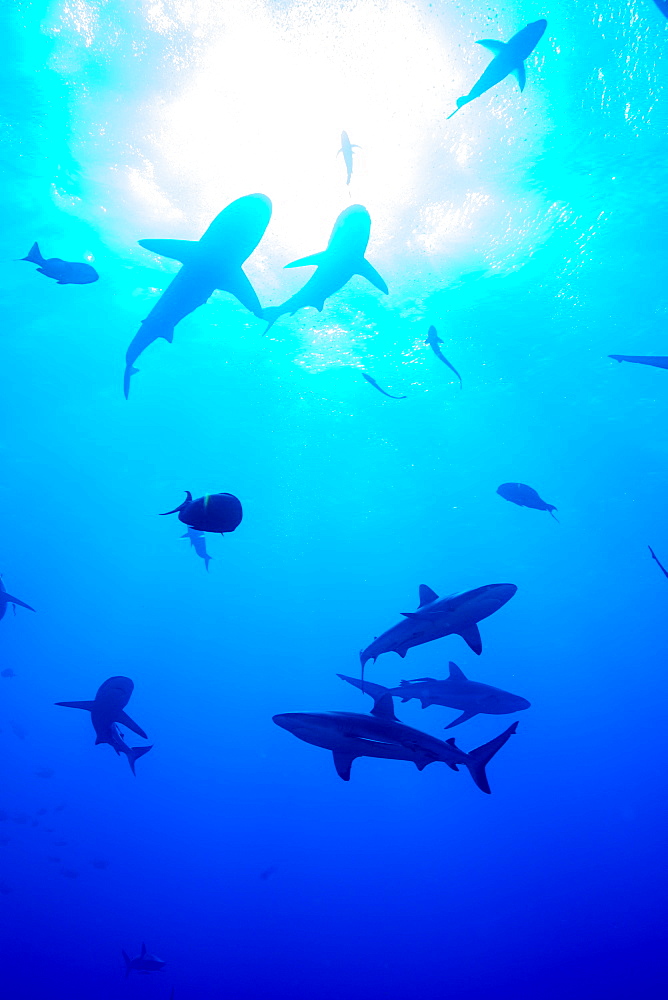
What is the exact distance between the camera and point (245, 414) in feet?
80.9

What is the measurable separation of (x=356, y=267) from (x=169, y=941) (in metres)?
67.4

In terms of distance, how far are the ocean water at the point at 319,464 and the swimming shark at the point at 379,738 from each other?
13.9 meters

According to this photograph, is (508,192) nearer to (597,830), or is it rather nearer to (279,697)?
(279,697)

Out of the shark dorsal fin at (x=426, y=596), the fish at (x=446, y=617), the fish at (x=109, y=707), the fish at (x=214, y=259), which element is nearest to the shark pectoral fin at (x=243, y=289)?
the fish at (x=214, y=259)

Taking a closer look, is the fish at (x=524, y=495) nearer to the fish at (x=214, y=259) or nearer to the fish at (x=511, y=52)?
the fish at (x=214, y=259)

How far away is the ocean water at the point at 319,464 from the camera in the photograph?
12.6 m

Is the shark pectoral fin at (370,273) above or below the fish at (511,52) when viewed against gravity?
below

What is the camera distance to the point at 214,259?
279 inches

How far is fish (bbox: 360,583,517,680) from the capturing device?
4.29m

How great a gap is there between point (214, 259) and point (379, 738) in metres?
6.26

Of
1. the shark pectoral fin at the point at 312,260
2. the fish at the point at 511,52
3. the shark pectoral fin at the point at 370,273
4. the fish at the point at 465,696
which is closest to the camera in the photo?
the fish at the point at 511,52

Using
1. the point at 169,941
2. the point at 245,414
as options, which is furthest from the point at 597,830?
the point at 245,414

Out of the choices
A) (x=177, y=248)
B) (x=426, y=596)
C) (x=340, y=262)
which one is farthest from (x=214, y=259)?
(x=426, y=596)

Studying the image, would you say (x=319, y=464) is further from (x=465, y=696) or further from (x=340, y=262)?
(x=465, y=696)
